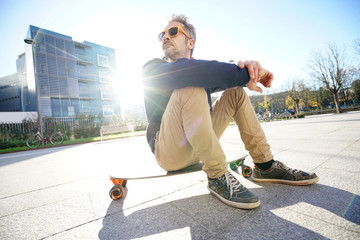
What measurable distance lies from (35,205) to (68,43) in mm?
27112

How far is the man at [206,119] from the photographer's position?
1136 millimetres

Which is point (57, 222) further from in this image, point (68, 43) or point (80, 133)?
point (68, 43)

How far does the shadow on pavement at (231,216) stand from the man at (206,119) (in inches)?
3.9

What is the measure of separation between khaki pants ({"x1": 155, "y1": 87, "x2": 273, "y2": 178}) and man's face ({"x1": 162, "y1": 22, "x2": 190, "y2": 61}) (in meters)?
0.63

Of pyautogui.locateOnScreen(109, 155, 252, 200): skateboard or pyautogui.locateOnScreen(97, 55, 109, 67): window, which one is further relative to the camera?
pyautogui.locateOnScreen(97, 55, 109, 67): window

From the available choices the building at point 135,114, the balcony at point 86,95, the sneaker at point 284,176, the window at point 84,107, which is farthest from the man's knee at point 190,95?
the balcony at point 86,95

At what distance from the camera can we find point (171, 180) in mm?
1946

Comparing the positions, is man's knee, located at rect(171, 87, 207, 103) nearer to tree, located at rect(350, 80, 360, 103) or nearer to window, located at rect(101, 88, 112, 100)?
window, located at rect(101, 88, 112, 100)

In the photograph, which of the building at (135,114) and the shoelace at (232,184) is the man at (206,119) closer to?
the shoelace at (232,184)

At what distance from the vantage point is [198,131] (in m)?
1.14

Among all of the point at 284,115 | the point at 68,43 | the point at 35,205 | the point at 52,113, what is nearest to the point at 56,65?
the point at 68,43

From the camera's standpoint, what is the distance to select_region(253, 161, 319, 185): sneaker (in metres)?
1.39

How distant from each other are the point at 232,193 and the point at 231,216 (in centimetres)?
16

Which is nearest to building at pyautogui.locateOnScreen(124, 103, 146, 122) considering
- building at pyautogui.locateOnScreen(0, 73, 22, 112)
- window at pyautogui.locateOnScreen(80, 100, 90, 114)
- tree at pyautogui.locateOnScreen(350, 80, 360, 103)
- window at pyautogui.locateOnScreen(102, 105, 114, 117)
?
window at pyautogui.locateOnScreen(102, 105, 114, 117)
